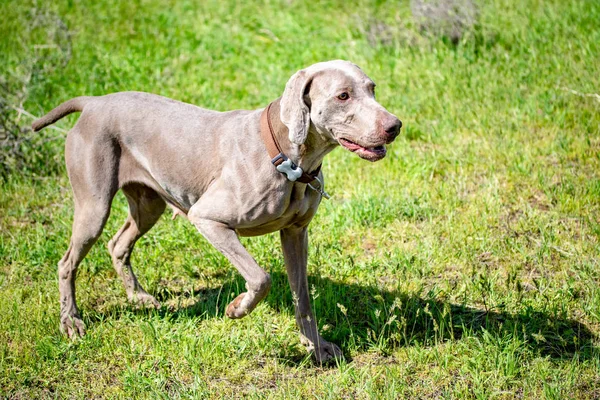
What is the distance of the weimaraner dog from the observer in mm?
3754

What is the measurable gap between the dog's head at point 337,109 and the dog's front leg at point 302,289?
727 millimetres

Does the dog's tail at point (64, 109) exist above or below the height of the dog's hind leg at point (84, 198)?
above

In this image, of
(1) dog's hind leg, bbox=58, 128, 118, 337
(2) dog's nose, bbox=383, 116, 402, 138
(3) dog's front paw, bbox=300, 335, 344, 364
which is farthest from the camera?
(1) dog's hind leg, bbox=58, 128, 118, 337

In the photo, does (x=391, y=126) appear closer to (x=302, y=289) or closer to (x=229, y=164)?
(x=229, y=164)

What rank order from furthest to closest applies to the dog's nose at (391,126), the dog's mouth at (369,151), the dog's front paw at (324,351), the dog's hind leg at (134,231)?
1. the dog's hind leg at (134,231)
2. the dog's front paw at (324,351)
3. the dog's mouth at (369,151)
4. the dog's nose at (391,126)

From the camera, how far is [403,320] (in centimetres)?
398

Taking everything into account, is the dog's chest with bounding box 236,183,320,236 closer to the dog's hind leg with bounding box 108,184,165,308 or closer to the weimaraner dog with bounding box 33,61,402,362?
the weimaraner dog with bounding box 33,61,402,362

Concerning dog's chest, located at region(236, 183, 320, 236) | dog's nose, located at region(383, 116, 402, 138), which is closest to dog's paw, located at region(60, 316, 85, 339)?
dog's chest, located at region(236, 183, 320, 236)

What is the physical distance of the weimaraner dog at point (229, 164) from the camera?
375 centimetres

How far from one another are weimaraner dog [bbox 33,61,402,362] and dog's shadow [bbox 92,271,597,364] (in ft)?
0.87

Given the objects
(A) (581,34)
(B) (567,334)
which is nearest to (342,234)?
(B) (567,334)

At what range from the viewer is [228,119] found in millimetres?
4266

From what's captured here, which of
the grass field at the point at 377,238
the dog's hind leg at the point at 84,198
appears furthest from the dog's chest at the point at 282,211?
the dog's hind leg at the point at 84,198

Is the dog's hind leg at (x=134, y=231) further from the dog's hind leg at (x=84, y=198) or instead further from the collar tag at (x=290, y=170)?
the collar tag at (x=290, y=170)
